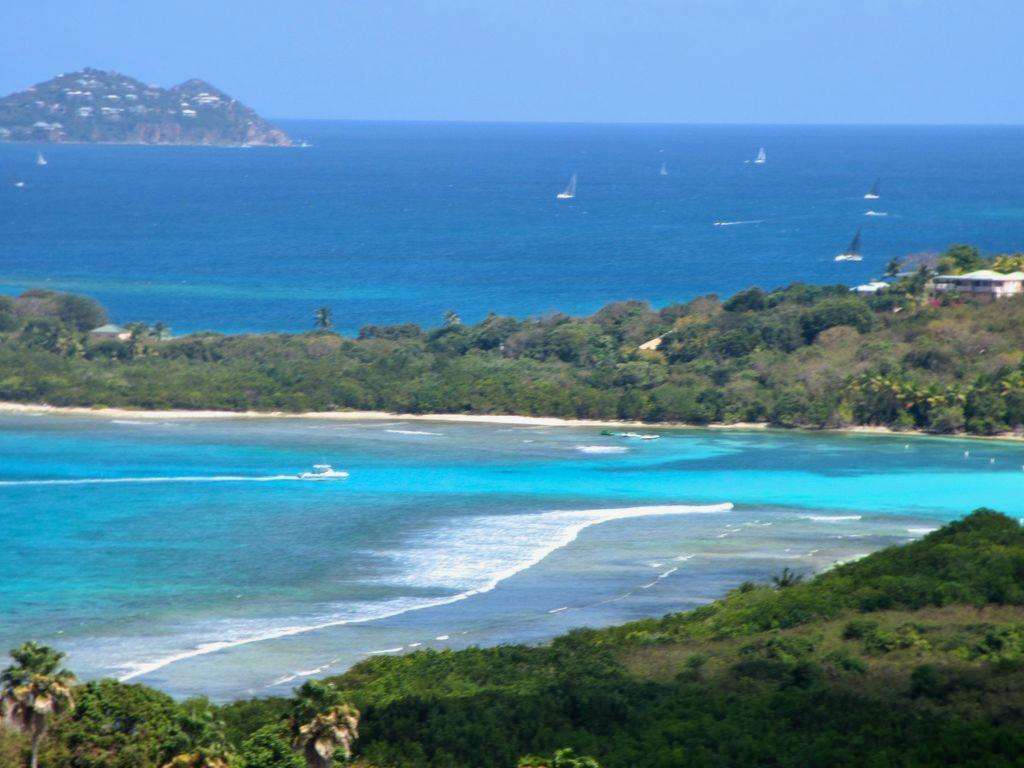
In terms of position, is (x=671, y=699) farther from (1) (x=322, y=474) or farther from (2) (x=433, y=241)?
(2) (x=433, y=241)

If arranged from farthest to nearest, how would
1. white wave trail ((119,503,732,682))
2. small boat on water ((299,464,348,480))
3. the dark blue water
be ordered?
the dark blue water
small boat on water ((299,464,348,480))
white wave trail ((119,503,732,682))

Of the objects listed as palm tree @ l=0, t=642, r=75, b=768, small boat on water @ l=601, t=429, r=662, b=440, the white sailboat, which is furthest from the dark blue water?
palm tree @ l=0, t=642, r=75, b=768

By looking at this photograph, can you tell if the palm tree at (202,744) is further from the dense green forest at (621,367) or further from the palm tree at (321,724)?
the dense green forest at (621,367)

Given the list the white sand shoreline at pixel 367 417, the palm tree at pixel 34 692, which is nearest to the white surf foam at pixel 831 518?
the white sand shoreline at pixel 367 417

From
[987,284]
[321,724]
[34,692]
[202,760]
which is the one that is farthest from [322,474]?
[987,284]

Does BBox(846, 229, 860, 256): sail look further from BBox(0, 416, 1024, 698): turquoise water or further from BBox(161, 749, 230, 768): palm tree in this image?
BBox(161, 749, 230, 768): palm tree
